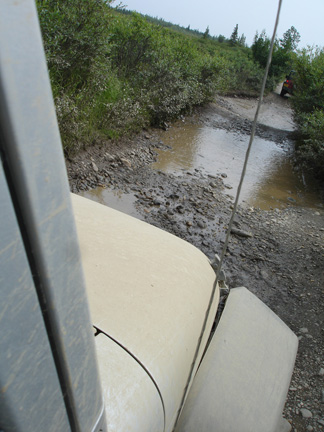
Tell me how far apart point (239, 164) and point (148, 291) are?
22.5 ft

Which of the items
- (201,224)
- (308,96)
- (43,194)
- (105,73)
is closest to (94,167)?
(201,224)

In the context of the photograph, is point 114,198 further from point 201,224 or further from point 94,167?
point 201,224

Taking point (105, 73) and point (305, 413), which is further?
point (105, 73)

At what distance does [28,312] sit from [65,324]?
0.27 feet

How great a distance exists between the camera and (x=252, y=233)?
15.2 ft

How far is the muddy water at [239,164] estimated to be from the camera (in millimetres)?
6363

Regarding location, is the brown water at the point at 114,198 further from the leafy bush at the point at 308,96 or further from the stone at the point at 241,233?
the leafy bush at the point at 308,96

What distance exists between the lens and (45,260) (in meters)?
0.42

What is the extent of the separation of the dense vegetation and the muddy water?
1002 mm

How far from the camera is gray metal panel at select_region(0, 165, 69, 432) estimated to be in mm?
368

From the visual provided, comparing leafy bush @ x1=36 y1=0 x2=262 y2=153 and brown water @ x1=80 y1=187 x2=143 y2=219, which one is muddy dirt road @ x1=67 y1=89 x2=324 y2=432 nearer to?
brown water @ x1=80 y1=187 x2=143 y2=219

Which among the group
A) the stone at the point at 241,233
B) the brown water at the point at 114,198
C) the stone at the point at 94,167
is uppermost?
the stone at the point at 94,167

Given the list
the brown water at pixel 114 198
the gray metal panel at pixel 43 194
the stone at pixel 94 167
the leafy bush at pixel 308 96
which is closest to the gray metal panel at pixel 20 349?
the gray metal panel at pixel 43 194

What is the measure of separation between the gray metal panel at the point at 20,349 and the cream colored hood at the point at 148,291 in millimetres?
509
